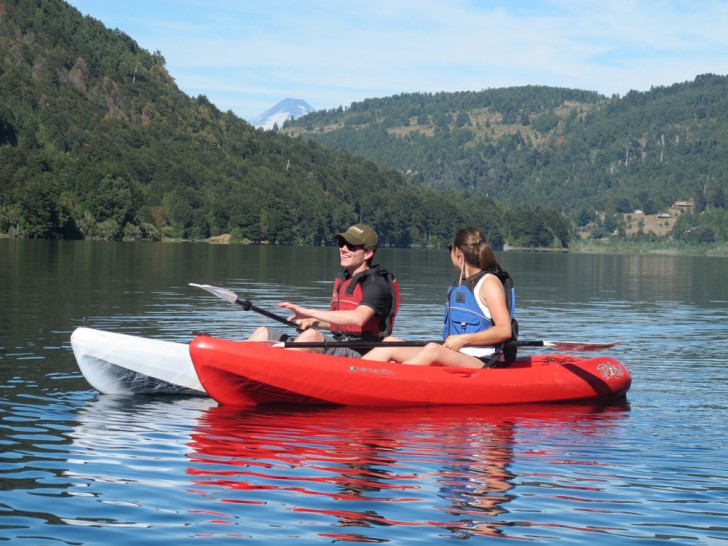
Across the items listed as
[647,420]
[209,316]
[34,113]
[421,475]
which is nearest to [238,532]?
[421,475]

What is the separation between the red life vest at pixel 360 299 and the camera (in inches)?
480

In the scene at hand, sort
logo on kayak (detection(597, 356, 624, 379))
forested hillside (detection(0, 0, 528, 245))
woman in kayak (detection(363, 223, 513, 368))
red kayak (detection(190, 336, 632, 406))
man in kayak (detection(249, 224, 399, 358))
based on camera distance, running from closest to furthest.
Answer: man in kayak (detection(249, 224, 399, 358)) < woman in kayak (detection(363, 223, 513, 368)) < red kayak (detection(190, 336, 632, 406)) < logo on kayak (detection(597, 356, 624, 379)) < forested hillside (detection(0, 0, 528, 245))

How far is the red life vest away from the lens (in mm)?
12203

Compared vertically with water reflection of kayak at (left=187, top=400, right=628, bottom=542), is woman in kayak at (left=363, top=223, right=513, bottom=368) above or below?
above

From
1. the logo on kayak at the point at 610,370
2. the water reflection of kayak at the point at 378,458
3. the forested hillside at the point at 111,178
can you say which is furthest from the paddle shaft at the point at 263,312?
the forested hillside at the point at 111,178

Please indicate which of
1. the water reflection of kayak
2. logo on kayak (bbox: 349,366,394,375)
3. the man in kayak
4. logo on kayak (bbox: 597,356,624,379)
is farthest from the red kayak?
logo on kayak (bbox: 597,356,624,379)

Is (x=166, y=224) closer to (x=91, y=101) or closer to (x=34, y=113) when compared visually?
(x=34, y=113)

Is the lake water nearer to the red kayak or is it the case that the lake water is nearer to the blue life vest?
the red kayak

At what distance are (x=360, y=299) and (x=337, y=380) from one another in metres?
1.00

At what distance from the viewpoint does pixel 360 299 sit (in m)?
12.3

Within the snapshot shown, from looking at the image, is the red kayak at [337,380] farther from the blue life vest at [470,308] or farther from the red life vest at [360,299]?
the blue life vest at [470,308]

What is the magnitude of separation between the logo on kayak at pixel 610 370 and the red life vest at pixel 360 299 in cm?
332

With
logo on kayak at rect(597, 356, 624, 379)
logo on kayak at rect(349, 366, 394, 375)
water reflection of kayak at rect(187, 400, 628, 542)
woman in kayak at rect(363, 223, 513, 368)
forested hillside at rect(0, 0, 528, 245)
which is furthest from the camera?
forested hillside at rect(0, 0, 528, 245)

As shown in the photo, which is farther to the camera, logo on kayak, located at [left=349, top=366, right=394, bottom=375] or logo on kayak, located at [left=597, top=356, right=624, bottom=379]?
logo on kayak, located at [left=597, top=356, right=624, bottom=379]
